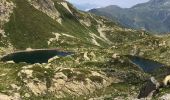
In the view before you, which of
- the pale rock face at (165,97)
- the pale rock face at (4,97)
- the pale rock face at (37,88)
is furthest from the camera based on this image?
the pale rock face at (37,88)

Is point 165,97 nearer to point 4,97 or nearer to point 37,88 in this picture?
point 4,97

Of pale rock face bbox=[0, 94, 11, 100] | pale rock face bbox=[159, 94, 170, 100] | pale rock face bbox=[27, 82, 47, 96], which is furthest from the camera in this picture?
pale rock face bbox=[27, 82, 47, 96]

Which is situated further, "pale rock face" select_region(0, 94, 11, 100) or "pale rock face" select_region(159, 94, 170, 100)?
"pale rock face" select_region(0, 94, 11, 100)

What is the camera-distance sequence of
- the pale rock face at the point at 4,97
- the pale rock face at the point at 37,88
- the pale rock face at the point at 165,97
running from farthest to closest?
the pale rock face at the point at 37,88 < the pale rock face at the point at 4,97 < the pale rock face at the point at 165,97

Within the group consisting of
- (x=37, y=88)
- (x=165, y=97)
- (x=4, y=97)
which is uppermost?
(x=165, y=97)

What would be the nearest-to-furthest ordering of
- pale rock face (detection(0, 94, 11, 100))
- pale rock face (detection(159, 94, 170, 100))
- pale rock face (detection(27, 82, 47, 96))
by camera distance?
pale rock face (detection(159, 94, 170, 100))
pale rock face (detection(0, 94, 11, 100))
pale rock face (detection(27, 82, 47, 96))

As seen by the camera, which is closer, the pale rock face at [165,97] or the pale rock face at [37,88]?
the pale rock face at [165,97]

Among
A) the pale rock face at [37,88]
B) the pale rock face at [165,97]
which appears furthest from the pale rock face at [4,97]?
the pale rock face at [165,97]

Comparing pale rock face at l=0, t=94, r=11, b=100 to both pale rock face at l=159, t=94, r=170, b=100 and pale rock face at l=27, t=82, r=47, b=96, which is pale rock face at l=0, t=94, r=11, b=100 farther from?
pale rock face at l=159, t=94, r=170, b=100

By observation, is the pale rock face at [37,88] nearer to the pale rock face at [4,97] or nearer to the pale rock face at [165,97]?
the pale rock face at [4,97]

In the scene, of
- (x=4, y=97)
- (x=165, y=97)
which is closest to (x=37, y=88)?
(x=4, y=97)

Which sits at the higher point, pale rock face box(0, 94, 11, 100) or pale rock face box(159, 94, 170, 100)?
pale rock face box(159, 94, 170, 100)

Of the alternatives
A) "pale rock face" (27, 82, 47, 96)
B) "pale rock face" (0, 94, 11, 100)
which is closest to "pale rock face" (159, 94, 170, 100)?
"pale rock face" (0, 94, 11, 100)
